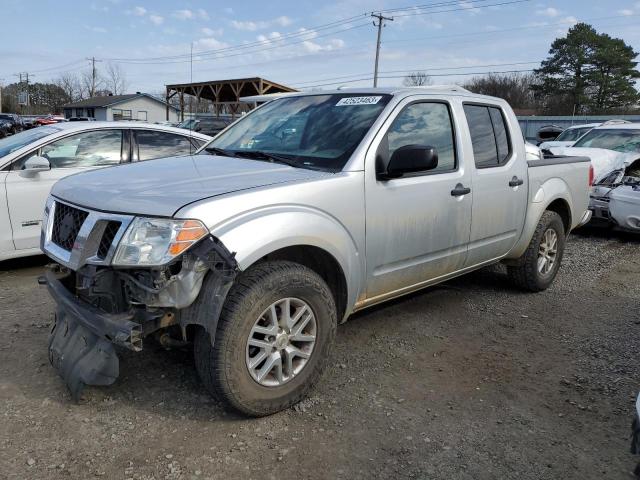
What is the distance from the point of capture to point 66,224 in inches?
124

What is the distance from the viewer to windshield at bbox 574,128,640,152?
10.2 m

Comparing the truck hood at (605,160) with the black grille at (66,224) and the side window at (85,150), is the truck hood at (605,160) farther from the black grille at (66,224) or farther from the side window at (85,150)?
the black grille at (66,224)

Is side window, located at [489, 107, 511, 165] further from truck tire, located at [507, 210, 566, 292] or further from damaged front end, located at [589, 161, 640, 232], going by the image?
damaged front end, located at [589, 161, 640, 232]

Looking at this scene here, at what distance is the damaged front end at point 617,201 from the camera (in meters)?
7.94

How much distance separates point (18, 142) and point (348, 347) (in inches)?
164

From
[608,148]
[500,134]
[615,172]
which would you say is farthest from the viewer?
[608,148]

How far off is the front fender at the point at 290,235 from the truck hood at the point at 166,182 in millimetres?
192

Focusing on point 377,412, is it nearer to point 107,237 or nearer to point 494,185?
point 107,237

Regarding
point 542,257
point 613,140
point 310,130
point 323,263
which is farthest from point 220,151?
point 613,140

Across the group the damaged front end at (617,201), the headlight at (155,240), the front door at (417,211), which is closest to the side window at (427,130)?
the front door at (417,211)

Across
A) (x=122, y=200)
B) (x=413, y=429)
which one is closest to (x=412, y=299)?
(x=413, y=429)

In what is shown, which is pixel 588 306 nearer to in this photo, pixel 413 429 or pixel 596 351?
pixel 596 351

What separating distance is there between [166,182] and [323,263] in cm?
104

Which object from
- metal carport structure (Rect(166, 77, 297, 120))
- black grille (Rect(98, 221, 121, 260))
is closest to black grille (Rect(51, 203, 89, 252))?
black grille (Rect(98, 221, 121, 260))
